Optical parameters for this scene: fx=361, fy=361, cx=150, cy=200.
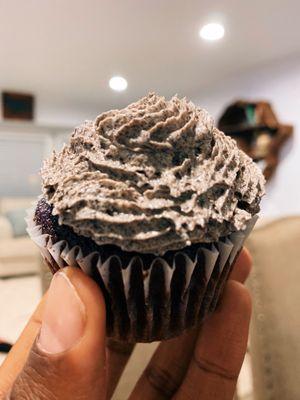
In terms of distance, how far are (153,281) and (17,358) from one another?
418 mm

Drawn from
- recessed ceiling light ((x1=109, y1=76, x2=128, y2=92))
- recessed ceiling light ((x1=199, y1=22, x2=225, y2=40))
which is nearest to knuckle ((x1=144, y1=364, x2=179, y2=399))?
recessed ceiling light ((x1=199, y1=22, x2=225, y2=40))

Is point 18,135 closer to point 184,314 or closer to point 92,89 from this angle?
point 92,89

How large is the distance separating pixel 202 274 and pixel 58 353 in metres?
0.28

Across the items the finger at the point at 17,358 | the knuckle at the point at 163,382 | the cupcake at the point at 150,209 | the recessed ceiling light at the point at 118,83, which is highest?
the recessed ceiling light at the point at 118,83

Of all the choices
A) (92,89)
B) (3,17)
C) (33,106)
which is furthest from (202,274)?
(33,106)

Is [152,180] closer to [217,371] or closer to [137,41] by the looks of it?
[217,371]

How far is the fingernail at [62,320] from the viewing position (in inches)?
23.4

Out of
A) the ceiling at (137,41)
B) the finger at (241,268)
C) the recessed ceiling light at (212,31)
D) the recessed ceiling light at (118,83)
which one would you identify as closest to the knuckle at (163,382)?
the finger at (241,268)

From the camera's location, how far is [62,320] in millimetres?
608

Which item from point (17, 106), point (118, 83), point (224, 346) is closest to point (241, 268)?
point (224, 346)

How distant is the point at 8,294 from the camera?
3.93m

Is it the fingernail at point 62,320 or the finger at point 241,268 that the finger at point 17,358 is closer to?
the fingernail at point 62,320

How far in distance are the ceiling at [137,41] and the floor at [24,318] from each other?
2.28 metres

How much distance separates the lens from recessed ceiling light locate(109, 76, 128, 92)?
16.1ft
